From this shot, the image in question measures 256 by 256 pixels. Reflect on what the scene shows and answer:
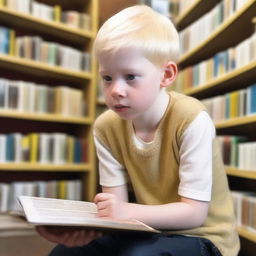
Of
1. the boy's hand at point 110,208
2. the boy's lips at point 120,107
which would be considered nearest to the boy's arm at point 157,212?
the boy's hand at point 110,208

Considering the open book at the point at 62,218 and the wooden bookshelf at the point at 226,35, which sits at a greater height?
the wooden bookshelf at the point at 226,35

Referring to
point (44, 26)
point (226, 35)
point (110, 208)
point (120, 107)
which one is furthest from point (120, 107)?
point (44, 26)

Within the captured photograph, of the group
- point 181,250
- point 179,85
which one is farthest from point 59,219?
point 179,85

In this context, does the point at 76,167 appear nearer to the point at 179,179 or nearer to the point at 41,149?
the point at 41,149

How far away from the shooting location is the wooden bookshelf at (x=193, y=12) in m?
2.16

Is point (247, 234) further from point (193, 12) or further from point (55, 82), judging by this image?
point (55, 82)

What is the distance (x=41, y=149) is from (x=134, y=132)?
1.49 m

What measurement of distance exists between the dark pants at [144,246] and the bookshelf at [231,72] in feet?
2.18

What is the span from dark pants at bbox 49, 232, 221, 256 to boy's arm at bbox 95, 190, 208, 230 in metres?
0.03

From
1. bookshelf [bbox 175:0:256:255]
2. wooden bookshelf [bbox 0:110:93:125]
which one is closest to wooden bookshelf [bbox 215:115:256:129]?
bookshelf [bbox 175:0:256:255]

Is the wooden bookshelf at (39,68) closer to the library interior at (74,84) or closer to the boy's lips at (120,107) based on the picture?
the library interior at (74,84)

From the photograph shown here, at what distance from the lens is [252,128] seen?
168 centimetres

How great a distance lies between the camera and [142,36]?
2.50 ft

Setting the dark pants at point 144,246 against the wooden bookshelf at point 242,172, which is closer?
the dark pants at point 144,246
